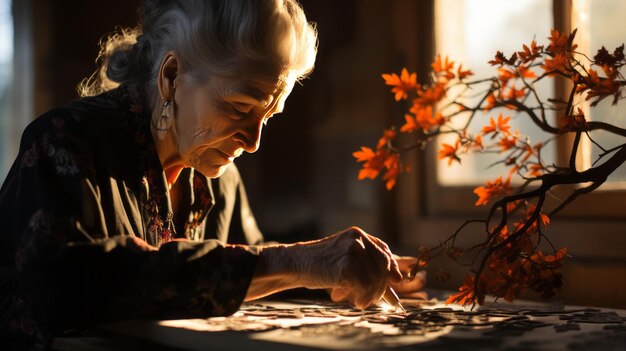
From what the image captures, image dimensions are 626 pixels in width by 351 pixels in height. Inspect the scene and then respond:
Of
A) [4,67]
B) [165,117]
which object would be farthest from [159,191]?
[4,67]

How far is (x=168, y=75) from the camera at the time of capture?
139 centimetres

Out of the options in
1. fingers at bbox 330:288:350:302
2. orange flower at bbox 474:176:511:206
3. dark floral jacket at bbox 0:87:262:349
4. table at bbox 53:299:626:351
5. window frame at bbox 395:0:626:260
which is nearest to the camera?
table at bbox 53:299:626:351

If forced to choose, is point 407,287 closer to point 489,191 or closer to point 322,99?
point 489,191

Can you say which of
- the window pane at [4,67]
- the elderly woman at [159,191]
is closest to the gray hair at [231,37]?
the elderly woman at [159,191]

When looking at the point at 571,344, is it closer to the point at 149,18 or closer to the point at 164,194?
the point at 164,194

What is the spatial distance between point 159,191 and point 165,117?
5.0 inches

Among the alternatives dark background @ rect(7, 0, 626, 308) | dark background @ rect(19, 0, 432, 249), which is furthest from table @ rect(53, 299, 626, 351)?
dark background @ rect(19, 0, 432, 249)

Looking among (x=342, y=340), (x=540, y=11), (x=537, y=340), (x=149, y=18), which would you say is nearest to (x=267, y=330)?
(x=342, y=340)

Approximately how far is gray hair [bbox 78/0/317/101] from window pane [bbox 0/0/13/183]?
4.53 ft

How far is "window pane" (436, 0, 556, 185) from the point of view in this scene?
188cm

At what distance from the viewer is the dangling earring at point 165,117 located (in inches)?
54.8

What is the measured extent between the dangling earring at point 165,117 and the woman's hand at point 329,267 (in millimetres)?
345

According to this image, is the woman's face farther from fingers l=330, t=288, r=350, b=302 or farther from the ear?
fingers l=330, t=288, r=350, b=302

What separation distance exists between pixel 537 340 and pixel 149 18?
2.85ft
